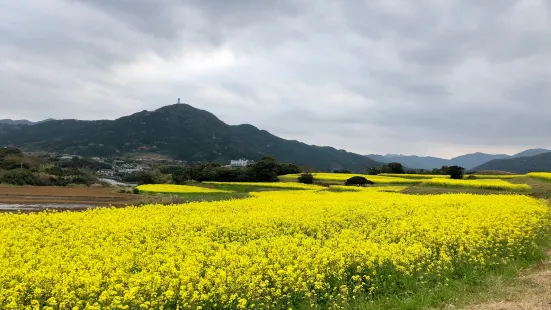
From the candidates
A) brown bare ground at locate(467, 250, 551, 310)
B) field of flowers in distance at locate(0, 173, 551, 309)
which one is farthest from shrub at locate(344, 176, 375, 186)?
brown bare ground at locate(467, 250, 551, 310)

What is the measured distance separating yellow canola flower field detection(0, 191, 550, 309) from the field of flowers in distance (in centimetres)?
3

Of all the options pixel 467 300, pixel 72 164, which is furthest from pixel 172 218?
pixel 72 164

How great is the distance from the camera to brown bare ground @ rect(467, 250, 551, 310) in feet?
24.8

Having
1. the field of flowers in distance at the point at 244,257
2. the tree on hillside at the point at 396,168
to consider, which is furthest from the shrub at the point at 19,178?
the tree on hillside at the point at 396,168

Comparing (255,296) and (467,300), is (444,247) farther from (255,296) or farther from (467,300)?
(255,296)

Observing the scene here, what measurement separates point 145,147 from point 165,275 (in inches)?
7896

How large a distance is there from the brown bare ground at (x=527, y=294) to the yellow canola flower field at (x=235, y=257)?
4.05 feet

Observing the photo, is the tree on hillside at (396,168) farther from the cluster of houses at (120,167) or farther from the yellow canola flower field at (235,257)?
the yellow canola flower field at (235,257)

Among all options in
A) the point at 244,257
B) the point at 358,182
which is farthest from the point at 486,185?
the point at 244,257

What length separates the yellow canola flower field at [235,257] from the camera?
24.9 feet

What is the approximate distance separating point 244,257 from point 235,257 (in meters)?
0.26

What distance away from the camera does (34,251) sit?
10.6 meters

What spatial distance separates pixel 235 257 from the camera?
9.28m

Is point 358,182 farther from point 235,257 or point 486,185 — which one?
point 235,257
